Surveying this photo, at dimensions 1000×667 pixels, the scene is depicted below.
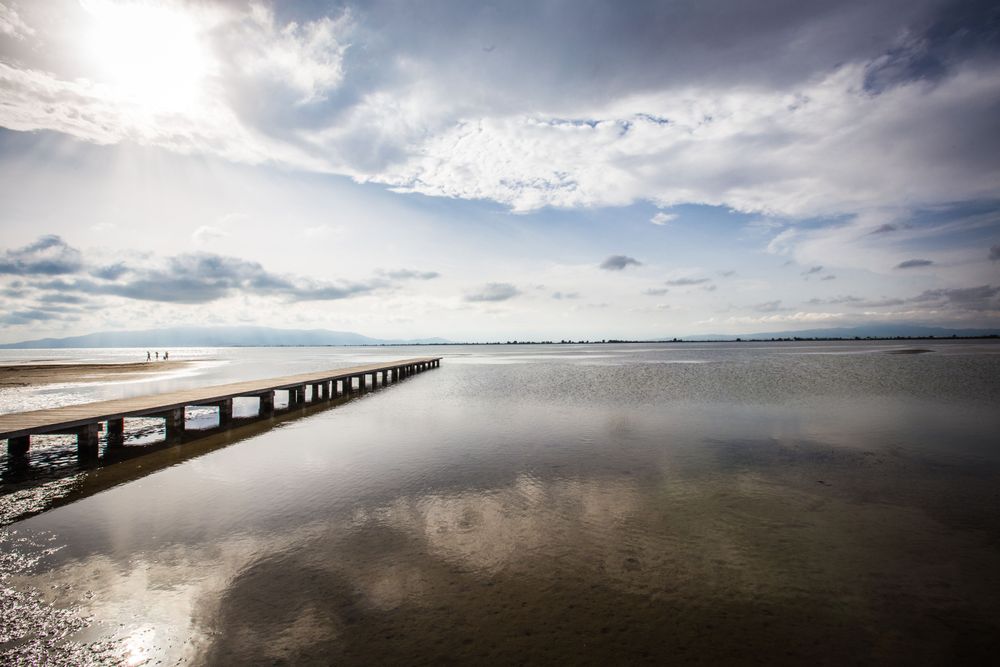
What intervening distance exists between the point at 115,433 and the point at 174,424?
5.40ft

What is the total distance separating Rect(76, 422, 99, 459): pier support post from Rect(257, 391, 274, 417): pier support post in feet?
26.8

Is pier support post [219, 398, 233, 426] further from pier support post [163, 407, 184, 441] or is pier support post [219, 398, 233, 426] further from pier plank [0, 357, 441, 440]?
pier support post [163, 407, 184, 441]

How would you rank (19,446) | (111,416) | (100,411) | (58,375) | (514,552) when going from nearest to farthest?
(514,552), (19,446), (111,416), (100,411), (58,375)

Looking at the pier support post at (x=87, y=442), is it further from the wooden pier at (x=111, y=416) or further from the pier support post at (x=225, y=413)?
the pier support post at (x=225, y=413)

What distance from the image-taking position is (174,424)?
1575cm

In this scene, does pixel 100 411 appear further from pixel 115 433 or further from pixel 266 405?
pixel 266 405

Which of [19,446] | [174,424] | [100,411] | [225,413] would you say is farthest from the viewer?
[225,413]

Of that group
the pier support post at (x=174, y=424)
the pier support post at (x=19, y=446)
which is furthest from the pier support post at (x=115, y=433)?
the pier support post at (x=19, y=446)

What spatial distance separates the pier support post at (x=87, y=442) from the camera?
41.1 ft

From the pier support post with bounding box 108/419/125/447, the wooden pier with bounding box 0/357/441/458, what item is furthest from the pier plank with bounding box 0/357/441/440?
the pier support post with bounding box 108/419/125/447

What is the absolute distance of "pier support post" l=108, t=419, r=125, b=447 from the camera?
1421cm

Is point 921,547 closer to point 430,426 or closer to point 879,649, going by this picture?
point 879,649

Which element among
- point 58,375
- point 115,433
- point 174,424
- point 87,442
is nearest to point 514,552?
point 87,442

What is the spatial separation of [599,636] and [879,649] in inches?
107
